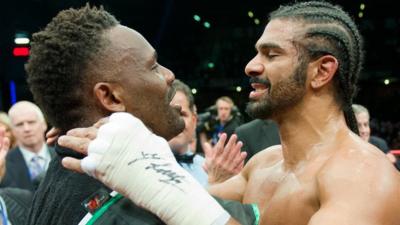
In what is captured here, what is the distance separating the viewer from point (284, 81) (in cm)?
164

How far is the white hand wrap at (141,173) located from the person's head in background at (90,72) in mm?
161

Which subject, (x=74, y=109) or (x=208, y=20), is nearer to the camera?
(x=74, y=109)

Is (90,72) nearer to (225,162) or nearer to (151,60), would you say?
(151,60)

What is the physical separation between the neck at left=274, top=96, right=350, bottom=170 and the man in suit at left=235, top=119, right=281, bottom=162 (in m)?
1.70

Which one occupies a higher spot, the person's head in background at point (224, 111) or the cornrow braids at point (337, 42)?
the cornrow braids at point (337, 42)

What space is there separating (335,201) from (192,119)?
163cm

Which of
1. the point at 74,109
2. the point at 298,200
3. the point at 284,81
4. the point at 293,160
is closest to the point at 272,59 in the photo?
the point at 284,81

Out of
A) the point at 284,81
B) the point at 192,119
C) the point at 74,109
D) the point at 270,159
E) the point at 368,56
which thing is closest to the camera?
the point at 74,109

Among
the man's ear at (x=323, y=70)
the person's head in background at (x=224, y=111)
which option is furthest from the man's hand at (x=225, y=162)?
the person's head in background at (x=224, y=111)

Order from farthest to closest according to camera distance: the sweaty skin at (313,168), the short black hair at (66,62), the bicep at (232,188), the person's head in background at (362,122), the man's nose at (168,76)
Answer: the person's head in background at (362,122) < the bicep at (232,188) < the sweaty skin at (313,168) < the man's nose at (168,76) < the short black hair at (66,62)

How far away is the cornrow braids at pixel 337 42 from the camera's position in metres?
1.65

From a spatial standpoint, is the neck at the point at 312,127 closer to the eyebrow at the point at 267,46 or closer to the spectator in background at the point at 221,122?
the eyebrow at the point at 267,46

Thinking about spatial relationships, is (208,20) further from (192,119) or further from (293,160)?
(293,160)
